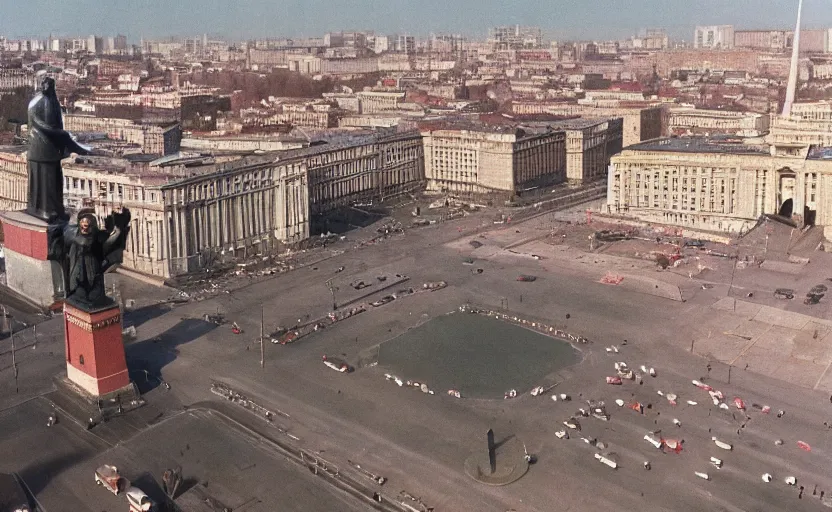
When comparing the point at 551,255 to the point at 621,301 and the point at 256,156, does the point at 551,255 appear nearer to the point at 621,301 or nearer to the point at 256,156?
the point at 621,301

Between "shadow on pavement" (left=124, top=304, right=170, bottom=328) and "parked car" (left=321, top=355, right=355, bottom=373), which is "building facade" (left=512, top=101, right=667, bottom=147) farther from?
"parked car" (left=321, top=355, right=355, bottom=373)

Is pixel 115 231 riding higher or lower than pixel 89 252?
higher

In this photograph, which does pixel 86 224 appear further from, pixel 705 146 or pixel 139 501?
pixel 705 146

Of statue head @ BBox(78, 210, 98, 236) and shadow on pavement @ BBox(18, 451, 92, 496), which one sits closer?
shadow on pavement @ BBox(18, 451, 92, 496)

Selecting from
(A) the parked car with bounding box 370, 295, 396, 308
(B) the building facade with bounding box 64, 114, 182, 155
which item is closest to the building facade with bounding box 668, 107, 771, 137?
(B) the building facade with bounding box 64, 114, 182, 155

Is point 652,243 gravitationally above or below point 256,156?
below

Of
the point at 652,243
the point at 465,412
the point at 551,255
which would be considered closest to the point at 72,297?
the point at 465,412

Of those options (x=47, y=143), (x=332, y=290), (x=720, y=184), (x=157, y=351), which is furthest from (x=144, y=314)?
(x=720, y=184)
